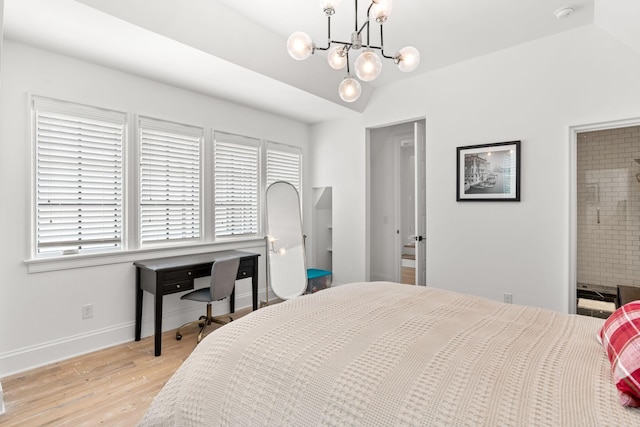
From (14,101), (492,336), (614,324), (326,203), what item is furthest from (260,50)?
(614,324)

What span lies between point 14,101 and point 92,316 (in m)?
1.83

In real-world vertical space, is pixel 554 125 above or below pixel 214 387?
above

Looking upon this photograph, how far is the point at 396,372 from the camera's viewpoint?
107cm

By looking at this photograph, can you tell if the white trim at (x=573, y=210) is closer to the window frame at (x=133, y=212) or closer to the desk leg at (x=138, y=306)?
the window frame at (x=133, y=212)

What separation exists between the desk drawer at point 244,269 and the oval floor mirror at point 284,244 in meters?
0.34

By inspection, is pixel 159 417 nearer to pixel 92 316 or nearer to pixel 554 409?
pixel 554 409

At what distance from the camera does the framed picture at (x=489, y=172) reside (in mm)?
3246

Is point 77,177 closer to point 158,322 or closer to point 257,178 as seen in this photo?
point 158,322

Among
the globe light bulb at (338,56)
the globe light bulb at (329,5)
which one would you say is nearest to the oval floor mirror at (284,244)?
the globe light bulb at (338,56)

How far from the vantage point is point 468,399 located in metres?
0.93

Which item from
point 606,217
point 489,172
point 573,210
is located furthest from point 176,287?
point 606,217

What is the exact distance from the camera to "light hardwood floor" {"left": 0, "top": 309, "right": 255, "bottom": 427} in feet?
6.66

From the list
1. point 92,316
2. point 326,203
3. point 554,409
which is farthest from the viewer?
point 326,203

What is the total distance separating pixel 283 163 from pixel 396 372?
12.8 feet
